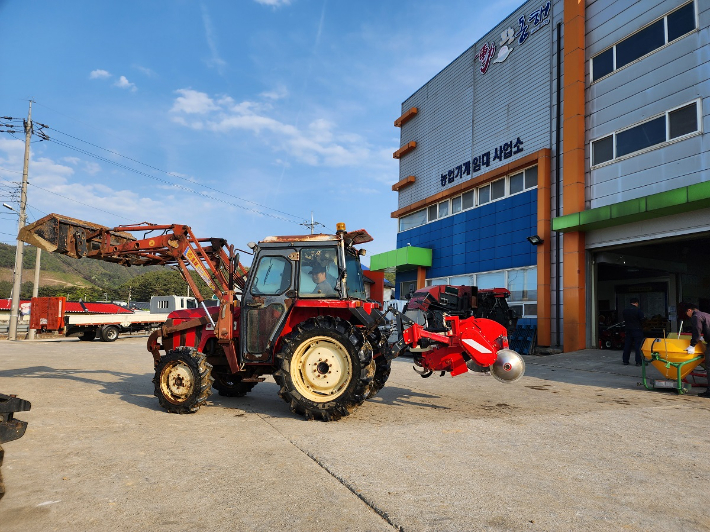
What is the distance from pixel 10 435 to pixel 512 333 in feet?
51.3

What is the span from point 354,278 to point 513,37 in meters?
16.9

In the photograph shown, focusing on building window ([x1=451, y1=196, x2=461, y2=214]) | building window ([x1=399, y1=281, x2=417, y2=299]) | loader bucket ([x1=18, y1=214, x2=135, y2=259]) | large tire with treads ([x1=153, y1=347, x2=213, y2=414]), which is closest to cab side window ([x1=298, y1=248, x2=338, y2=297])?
large tire with treads ([x1=153, y1=347, x2=213, y2=414])

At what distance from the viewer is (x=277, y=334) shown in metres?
6.52

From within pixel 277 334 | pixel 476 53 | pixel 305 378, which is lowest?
pixel 305 378

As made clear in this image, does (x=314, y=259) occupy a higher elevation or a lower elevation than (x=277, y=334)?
higher

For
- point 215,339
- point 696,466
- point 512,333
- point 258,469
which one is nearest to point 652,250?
point 512,333

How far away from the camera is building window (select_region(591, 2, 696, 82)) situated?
12.9 m

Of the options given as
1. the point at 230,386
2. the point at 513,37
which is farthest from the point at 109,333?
the point at 513,37

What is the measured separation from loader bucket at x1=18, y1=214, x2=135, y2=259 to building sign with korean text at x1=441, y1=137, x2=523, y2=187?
613 inches

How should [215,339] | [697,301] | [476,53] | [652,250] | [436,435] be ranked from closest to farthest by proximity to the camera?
[436,435]
[215,339]
[652,250]
[697,301]
[476,53]

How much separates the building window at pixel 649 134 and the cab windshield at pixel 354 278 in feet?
34.6

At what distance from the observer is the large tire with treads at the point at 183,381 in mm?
6398

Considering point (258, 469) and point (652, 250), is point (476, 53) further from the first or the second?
point (258, 469)

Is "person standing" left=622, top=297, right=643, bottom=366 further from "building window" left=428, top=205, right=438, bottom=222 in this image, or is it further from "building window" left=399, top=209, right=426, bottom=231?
"building window" left=399, top=209, right=426, bottom=231
